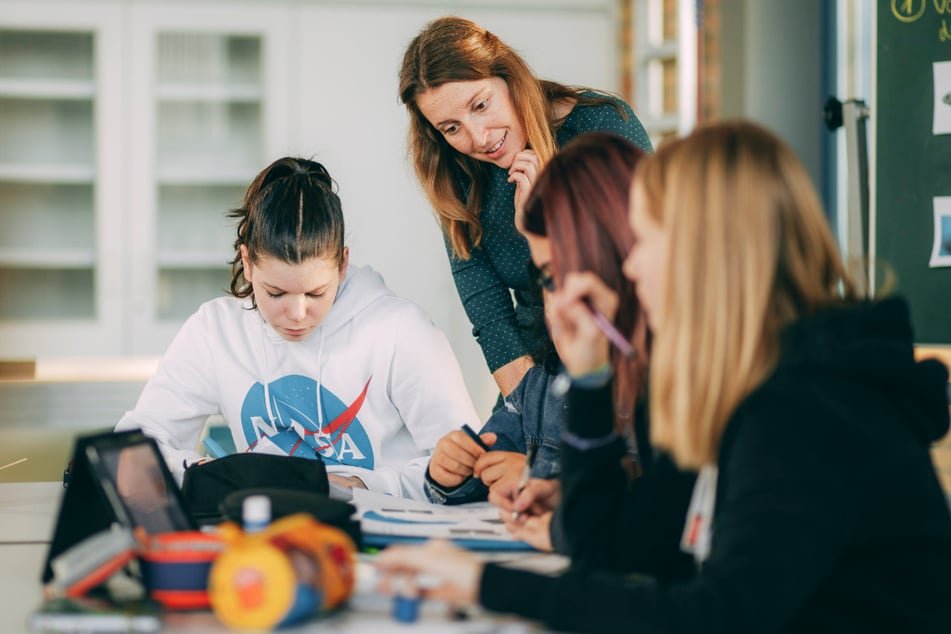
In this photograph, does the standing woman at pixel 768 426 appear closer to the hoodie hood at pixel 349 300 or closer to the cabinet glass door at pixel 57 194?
the hoodie hood at pixel 349 300

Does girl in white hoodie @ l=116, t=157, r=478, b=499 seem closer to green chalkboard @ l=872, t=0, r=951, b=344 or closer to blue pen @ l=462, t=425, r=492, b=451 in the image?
blue pen @ l=462, t=425, r=492, b=451

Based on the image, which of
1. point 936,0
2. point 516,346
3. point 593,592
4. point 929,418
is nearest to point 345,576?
point 593,592

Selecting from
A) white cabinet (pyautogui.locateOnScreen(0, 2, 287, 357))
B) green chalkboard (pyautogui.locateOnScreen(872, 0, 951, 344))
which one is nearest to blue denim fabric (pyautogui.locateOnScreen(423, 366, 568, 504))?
green chalkboard (pyautogui.locateOnScreen(872, 0, 951, 344))

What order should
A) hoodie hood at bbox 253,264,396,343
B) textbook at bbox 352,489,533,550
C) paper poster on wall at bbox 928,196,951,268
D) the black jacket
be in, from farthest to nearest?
paper poster on wall at bbox 928,196,951,268 → hoodie hood at bbox 253,264,396,343 → textbook at bbox 352,489,533,550 → the black jacket

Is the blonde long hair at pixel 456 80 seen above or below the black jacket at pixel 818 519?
above

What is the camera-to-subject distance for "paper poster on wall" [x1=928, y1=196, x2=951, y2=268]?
2.17 meters

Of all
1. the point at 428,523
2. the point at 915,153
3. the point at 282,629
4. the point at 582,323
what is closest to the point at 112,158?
the point at 915,153

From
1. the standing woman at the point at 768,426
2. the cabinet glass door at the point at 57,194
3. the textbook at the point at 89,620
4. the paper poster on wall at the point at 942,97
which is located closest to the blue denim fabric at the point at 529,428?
the standing woman at the point at 768,426

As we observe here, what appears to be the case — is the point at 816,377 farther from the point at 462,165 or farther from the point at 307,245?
the point at 462,165

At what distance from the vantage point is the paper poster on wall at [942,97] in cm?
218

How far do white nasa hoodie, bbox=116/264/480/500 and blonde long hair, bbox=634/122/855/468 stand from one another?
0.92 metres

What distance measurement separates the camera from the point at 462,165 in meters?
1.91

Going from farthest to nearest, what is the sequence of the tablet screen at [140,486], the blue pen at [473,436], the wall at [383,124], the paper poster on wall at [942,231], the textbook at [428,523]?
the wall at [383,124] < the paper poster on wall at [942,231] < the blue pen at [473,436] < the textbook at [428,523] < the tablet screen at [140,486]

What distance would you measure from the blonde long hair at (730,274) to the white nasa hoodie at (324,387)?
0.92 metres
